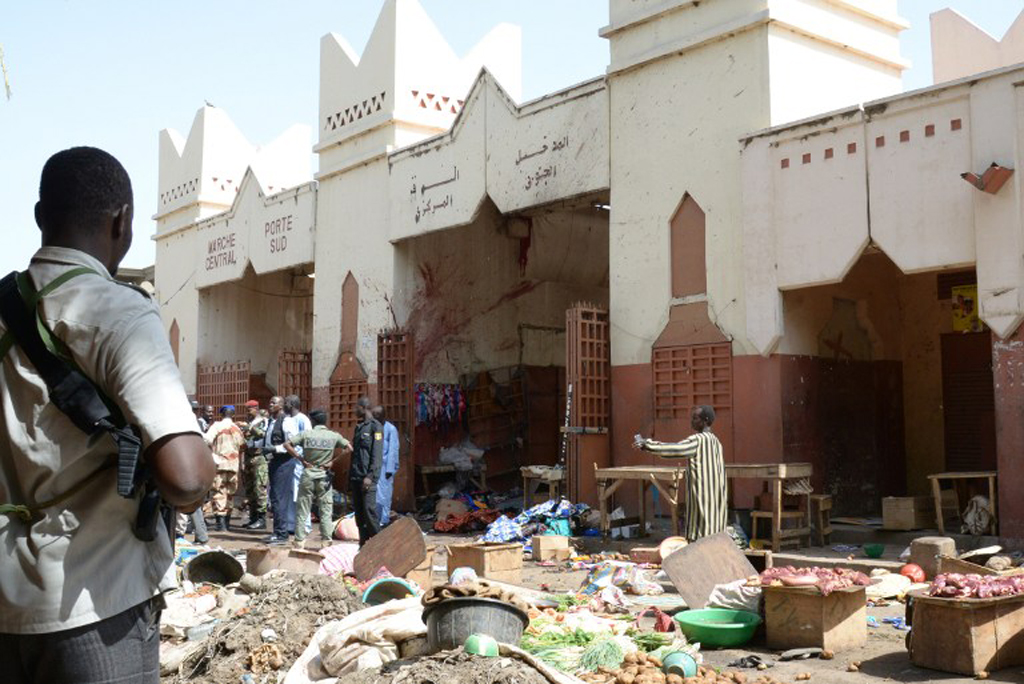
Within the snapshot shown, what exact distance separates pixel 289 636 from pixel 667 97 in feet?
29.4

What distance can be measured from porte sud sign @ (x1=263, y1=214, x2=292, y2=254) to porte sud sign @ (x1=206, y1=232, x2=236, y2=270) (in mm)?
1490

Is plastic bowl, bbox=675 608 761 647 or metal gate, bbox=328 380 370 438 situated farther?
metal gate, bbox=328 380 370 438

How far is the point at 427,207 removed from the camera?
16.5 metres

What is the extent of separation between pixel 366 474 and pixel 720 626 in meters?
5.35

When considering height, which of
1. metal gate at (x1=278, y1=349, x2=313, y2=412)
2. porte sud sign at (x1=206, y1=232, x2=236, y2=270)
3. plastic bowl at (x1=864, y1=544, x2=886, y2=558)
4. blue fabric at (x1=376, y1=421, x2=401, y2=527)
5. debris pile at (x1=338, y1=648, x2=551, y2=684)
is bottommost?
plastic bowl at (x1=864, y1=544, x2=886, y2=558)

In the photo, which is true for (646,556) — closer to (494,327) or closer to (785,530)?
(785,530)

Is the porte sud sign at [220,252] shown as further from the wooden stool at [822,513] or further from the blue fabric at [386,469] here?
the wooden stool at [822,513]

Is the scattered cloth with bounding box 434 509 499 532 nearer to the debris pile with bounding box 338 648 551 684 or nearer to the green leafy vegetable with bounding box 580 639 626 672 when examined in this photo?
the green leafy vegetable with bounding box 580 639 626 672

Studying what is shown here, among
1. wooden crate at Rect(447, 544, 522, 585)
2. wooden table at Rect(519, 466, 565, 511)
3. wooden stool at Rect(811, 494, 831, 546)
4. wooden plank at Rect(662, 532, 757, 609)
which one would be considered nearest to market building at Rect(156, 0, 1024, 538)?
wooden table at Rect(519, 466, 565, 511)

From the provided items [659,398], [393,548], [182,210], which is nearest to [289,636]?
[393,548]

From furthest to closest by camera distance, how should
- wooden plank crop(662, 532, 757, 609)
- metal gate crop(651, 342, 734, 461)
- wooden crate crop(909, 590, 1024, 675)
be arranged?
metal gate crop(651, 342, 734, 461) < wooden plank crop(662, 532, 757, 609) < wooden crate crop(909, 590, 1024, 675)

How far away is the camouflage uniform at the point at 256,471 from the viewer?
1475cm

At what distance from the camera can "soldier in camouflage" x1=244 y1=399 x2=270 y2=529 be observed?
14.8 metres

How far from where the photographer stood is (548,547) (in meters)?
11.4
